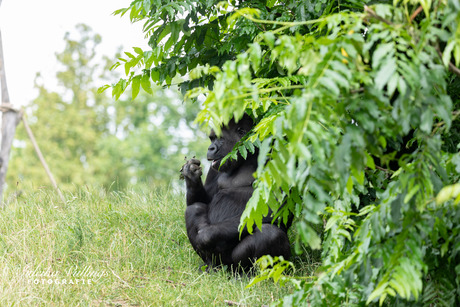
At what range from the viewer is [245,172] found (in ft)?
15.0

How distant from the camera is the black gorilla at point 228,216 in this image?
428 cm

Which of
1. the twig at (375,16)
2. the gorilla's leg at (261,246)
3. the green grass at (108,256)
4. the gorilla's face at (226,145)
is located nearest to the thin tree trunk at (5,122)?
the green grass at (108,256)

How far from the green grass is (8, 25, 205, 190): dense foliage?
18.7 m

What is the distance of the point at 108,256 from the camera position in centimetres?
471

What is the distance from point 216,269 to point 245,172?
83 cm

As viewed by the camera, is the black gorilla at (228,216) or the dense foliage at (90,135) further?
the dense foliage at (90,135)

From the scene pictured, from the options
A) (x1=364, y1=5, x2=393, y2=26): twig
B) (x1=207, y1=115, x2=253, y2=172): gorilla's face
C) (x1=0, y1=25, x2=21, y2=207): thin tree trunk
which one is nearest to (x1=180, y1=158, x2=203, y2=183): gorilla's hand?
(x1=207, y1=115, x2=253, y2=172): gorilla's face

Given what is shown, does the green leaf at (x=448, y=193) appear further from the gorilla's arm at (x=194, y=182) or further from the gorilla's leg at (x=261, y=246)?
the gorilla's arm at (x=194, y=182)

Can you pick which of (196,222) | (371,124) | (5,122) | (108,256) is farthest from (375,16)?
Answer: (5,122)

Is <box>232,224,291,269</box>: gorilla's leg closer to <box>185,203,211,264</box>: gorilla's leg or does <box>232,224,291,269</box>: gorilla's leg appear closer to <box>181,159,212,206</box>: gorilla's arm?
<box>185,203,211,264</box>: gorilla's leg

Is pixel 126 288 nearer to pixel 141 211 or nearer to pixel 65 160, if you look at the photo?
pixel 141 211

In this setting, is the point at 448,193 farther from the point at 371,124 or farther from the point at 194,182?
the point at 194,182

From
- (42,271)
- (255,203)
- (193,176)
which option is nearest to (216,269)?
(193,176)

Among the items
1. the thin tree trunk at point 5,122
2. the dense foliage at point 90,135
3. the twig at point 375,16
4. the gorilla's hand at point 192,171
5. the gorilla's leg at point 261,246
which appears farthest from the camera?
Answer: the dense foliage at point 90,135
